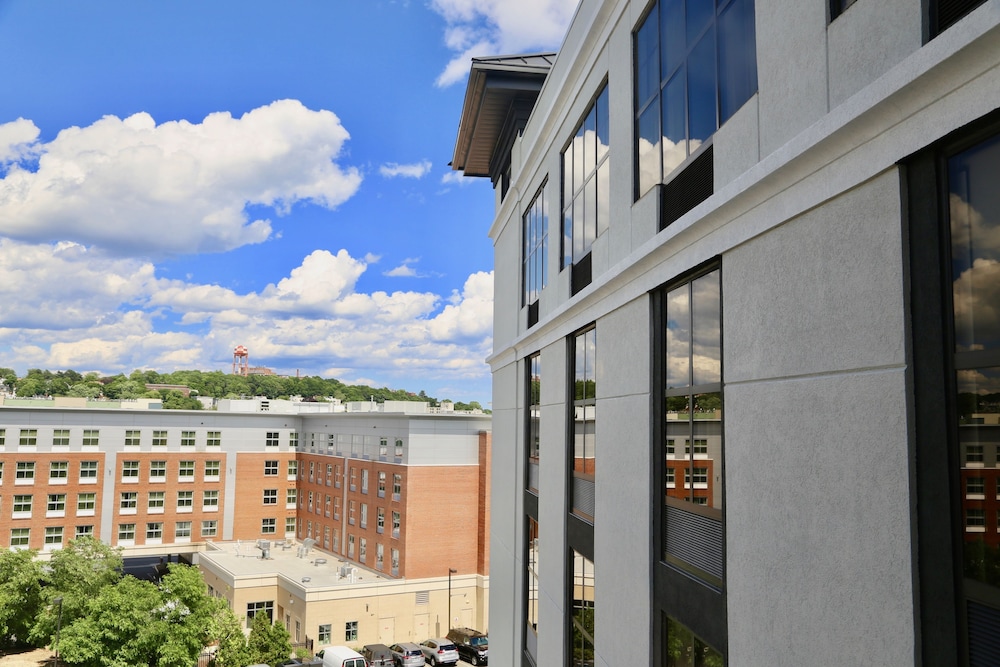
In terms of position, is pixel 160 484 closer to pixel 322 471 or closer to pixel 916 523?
pixel 322 471

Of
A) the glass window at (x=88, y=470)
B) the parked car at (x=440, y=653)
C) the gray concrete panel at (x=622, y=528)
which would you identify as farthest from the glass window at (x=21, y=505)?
the gray concrete panel at (x=622, y=528)

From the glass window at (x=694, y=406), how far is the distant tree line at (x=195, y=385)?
123018mm

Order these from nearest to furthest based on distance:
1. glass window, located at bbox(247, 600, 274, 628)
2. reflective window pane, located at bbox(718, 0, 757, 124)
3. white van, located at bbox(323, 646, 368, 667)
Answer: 1. reflective window pane, located at bbox(718, 0, 757, 124)
2. white van, located at bbox(323, 646, 368, 667)
3. glass window, located at bbox(247, 600, 274, 628)

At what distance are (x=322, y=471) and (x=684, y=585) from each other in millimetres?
58112

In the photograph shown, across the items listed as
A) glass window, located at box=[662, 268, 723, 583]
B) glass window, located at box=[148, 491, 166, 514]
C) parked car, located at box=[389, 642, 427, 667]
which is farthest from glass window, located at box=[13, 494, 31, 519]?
glass window, located at box=[662, 268, 723, 583]

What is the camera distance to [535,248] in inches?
722

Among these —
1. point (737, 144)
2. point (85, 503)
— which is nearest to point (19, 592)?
point (85, 503)

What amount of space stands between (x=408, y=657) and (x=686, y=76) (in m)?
39.4

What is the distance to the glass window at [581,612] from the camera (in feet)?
39.0

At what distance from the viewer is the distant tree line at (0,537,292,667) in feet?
104

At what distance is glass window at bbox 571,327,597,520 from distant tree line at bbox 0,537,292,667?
26724 mm

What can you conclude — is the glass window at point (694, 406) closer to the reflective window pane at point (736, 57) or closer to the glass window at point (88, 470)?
the reflective window pane at point (736, 57)

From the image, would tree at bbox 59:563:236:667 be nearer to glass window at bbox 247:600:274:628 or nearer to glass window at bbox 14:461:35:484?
glass window at bbox 247:600:274:628

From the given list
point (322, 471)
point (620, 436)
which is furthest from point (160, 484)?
point (620, 436)
